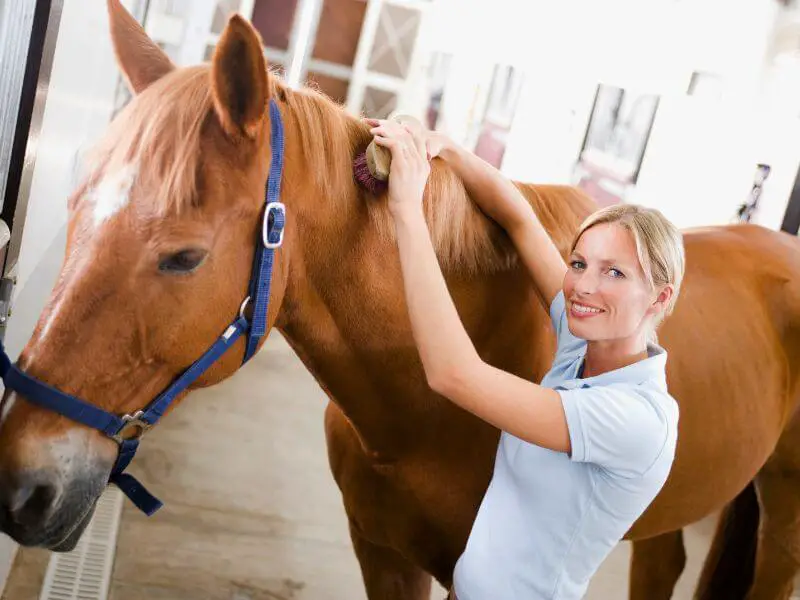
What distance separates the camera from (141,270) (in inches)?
37.1

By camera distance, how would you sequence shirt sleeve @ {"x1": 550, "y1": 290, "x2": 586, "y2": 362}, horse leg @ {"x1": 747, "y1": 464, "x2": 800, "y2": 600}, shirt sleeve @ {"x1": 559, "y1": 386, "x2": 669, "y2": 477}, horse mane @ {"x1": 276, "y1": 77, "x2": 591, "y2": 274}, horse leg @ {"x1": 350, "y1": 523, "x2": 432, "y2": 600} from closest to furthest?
shirt sleeve @ {"x1": 559, "y1": 386, "x2": 669, "y2": 477}, horse mane @ {"x1": 276, "y1": 77, "x2": 591, "y2": 274}, shirt sleeve @ {"x1": 550, "y1": 290, "x2": 586, "y2": 362}, horse leg @ {"x1": 350, "y1": 523, "x2": 432, "y2": 600}, horse leg @ {"x1": 747, "y1": 464, "x2": 800, "y2": 600}

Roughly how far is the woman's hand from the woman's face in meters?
0.27

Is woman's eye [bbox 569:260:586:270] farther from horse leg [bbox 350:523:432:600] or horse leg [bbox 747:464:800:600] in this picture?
horse leg [bbox 747:464:800:600]

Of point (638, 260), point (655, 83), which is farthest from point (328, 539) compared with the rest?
point (655, 83)

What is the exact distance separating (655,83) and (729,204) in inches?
35.1

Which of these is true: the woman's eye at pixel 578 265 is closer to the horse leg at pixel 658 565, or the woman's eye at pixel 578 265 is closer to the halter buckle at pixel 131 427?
the halter buckle at pixel 131 427

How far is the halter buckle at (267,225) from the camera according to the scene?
1029 millimetres

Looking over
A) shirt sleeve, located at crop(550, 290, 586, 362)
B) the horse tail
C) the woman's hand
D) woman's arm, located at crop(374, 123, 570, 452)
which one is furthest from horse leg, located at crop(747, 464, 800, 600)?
the woman's hand

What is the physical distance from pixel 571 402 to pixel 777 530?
5.36ft

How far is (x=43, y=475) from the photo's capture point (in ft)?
3.04

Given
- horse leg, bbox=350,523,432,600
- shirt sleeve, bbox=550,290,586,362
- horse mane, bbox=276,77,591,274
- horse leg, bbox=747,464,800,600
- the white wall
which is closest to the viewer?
horse mane, bbox=276,77,591,274

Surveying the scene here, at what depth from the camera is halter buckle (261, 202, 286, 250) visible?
40.5 inches

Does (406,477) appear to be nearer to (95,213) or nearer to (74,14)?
(95,213)

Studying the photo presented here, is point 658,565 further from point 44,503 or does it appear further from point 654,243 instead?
point 44,503
